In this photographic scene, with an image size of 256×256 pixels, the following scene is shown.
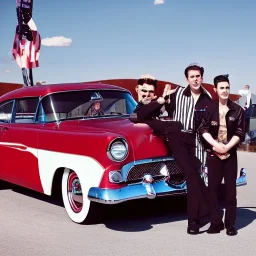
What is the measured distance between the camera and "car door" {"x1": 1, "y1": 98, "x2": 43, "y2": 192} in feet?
19.1

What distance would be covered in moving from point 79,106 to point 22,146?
854 mm

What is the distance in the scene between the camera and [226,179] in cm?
464

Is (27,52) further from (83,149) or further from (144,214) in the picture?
(83,149)

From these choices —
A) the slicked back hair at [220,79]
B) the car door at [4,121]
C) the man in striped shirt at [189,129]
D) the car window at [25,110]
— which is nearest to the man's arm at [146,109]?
the man in striped shirt at [189,129]

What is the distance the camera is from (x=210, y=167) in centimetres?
466

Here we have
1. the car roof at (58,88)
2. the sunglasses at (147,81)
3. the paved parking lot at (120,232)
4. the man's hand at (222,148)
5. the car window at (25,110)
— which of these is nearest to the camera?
the paved parking lot at (120,232)

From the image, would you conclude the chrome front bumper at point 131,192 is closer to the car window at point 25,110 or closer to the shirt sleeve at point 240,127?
the shirt sleeve at point 240,127

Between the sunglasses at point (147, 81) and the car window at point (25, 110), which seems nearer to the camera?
the sunglasses at point (147, 81)

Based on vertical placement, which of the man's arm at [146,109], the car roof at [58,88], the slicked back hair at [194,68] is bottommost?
the man's arm at [146,109]

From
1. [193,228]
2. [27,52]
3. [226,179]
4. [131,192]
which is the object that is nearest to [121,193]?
[131,192]

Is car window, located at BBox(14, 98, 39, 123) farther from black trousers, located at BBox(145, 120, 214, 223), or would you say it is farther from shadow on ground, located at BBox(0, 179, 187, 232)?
black trousers, located at BBox(145, 120, 214, 223)

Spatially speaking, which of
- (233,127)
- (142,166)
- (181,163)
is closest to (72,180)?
(142,166)

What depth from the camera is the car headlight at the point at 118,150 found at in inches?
185

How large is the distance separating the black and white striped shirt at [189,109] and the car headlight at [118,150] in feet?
1.85
